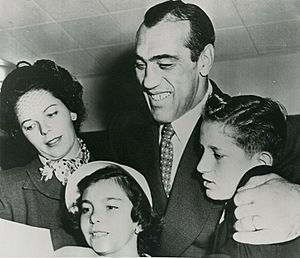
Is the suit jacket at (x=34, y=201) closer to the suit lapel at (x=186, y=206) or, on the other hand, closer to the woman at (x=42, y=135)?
the woman at (x=42, y=135)

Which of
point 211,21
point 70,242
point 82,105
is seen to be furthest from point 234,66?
point 70,242

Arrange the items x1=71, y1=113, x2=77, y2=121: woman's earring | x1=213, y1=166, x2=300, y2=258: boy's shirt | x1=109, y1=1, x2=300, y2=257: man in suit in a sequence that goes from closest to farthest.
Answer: x1=213, y1=166, x2=300, y2=258: boy's shirt → x1=109, y1=1, x2=300, y2=257: man in suit → x1=71, y1=113, x2=77, y2=121: woman's earring

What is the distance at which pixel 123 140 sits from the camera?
1955mm

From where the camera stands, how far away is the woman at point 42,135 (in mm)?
1964

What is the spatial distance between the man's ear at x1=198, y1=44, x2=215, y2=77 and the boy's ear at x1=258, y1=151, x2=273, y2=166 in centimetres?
31

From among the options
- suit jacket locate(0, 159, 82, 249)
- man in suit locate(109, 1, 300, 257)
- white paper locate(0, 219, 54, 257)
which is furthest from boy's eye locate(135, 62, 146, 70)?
white paper locate(0, 219, 54, 257)

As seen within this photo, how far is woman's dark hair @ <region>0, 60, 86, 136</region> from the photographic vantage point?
2016 mm

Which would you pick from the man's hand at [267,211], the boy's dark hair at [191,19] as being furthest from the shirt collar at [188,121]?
the man's hand at [267,211]

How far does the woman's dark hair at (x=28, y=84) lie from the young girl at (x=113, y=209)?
0.92ft

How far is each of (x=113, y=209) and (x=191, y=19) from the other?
2.16 feet

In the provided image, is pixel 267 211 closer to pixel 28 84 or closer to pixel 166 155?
pixel 166 155

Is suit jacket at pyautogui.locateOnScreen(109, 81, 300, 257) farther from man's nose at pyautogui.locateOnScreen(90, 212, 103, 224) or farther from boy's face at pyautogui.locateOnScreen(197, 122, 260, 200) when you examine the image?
man's nose at pyautogui.locateOnScreen(90, 212, 103, 224)

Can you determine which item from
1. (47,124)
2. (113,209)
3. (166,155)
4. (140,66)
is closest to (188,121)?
(166,155)

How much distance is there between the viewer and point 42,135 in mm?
1998
